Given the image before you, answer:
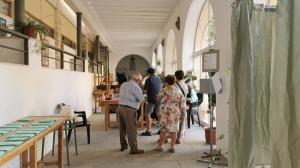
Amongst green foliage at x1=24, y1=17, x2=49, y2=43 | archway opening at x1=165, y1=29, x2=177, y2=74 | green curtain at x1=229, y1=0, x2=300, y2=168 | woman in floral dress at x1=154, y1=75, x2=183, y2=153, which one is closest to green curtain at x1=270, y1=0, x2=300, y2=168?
green curtain at x1=229, y1=0, x2=300, y2=168

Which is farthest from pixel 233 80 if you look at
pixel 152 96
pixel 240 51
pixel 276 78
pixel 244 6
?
pixel 152 96

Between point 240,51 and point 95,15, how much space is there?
8067 mm

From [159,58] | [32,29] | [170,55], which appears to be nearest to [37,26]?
[32,29]

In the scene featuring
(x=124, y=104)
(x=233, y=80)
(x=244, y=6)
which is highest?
(x=244, y=6)

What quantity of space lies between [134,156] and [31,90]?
1998mm

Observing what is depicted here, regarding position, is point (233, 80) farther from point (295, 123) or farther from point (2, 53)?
point (2, 53)

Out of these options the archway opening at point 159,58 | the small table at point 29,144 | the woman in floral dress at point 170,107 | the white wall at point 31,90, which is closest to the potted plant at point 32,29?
the white wall at point 31,90

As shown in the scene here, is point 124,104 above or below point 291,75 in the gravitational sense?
below

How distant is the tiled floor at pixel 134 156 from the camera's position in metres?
4.46

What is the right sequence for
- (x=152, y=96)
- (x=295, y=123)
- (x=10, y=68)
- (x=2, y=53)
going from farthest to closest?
1. (x=152, y=96)
2. (x=2, y=53)
3. (x=10, y=68)
4. (x=295, y=123)

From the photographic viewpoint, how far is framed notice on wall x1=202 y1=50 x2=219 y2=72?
492 centimetres

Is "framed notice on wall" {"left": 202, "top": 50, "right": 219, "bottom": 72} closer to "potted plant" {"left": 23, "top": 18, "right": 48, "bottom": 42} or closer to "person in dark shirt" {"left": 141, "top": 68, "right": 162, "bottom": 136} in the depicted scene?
"person in dark shirt" {"left": 141, "top": 68, "right": 162, "bottom": 136}

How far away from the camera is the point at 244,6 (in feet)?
8.76

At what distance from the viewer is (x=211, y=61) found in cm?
498
